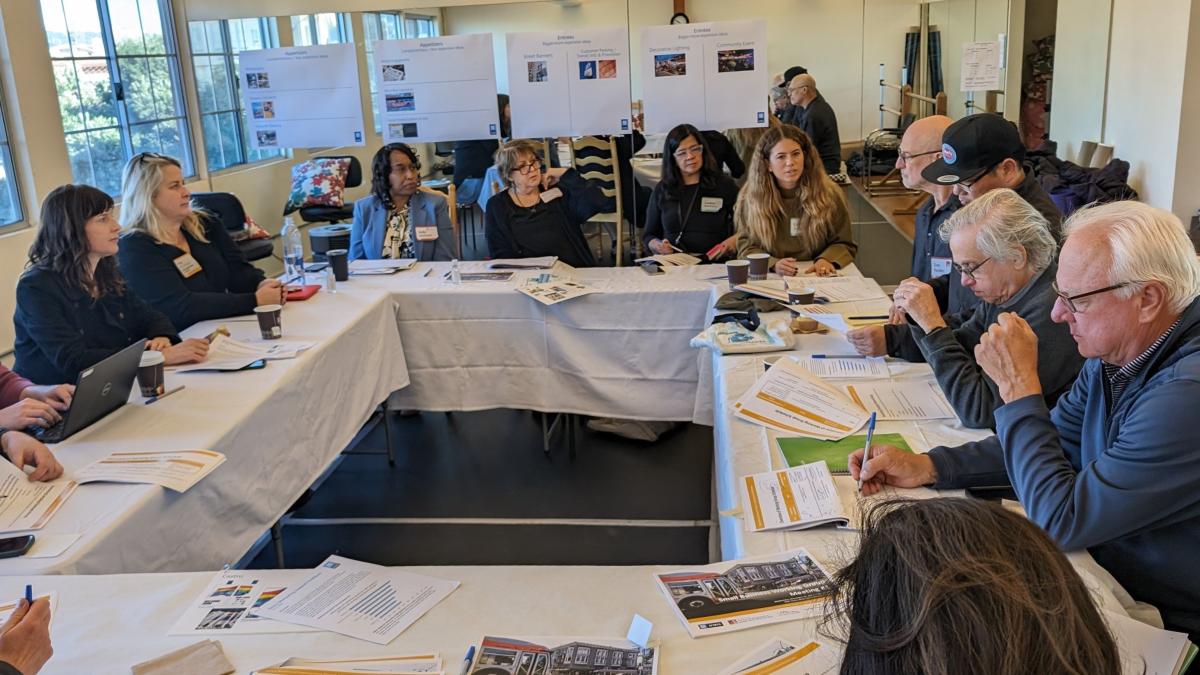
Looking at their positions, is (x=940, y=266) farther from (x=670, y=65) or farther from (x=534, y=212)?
(x=670, y=65)

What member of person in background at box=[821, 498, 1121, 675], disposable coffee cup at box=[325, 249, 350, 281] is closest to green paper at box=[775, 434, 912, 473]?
person in background at box=[821, 498, 1121, 675]

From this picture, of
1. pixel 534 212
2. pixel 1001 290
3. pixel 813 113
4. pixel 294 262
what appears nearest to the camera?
pixel 1001 290

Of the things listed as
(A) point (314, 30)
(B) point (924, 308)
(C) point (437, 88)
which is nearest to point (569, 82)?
(C) point (437, 88)

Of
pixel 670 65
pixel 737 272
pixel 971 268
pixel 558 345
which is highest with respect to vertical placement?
pixel 670 65

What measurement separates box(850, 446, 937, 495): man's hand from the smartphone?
1496 millimetres

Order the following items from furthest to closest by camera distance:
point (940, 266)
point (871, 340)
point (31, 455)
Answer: point (940, 266) → point (871, 340) → point (31, 455)

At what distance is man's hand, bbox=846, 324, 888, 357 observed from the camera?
2.56m

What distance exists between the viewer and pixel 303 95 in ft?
17.5

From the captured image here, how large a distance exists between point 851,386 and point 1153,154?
3.35 m

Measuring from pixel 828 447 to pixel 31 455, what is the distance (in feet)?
5.45

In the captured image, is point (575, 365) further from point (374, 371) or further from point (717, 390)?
point (717, 390)

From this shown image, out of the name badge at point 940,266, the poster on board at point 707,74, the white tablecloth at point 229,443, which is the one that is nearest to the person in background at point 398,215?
the white tablecloth at point 229,443

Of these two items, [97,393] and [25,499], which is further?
[97,393]

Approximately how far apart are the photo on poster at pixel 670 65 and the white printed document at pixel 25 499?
12.5 ft
